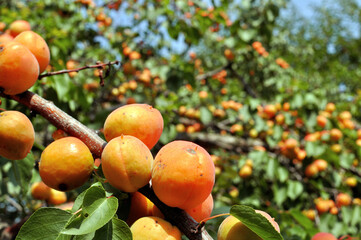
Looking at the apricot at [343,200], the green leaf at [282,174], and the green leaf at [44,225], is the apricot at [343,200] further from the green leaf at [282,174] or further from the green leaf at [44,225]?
the green leaf at [44,225]

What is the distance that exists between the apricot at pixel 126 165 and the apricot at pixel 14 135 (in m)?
0.24

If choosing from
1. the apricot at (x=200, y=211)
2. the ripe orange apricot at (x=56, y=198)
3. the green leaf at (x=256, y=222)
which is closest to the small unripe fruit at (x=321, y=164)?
the ripe orange apricot at (x=56, y=198)

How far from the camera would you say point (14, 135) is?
0.79 m

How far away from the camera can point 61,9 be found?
443 centimetres

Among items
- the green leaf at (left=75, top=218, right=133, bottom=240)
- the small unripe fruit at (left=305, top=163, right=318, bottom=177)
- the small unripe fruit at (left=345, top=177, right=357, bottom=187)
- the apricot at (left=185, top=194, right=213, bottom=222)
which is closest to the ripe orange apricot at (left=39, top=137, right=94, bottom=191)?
the green leaf at (left=75, top=218, right=133, bottom=240)

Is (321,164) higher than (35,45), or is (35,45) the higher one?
(35,45)

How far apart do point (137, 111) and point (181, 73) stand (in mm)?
2758

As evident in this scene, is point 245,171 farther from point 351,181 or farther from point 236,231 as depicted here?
point 236,231

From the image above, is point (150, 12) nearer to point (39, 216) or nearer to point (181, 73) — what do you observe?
point (181, 73)

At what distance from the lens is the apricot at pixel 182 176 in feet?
2.24

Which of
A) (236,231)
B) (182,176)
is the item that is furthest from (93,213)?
(236,231)

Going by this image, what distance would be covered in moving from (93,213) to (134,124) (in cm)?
25

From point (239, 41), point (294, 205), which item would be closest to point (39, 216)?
point (294, 205)

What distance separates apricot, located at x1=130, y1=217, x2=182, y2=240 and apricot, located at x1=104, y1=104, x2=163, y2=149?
228 millimetres
